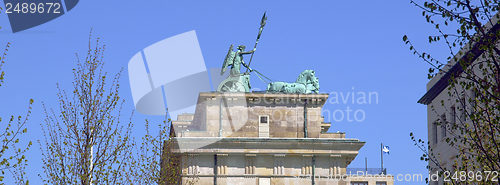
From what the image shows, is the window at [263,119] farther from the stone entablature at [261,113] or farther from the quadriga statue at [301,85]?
the quadriga statue at [301,85]

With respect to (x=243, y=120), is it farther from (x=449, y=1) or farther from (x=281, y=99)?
(x=449, y=1)

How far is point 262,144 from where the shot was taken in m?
75.6

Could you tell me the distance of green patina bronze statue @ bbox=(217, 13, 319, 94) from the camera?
78.7 meters

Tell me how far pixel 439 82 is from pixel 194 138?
21.4 metres

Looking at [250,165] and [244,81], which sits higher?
[244,81]

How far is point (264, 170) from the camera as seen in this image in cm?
7606

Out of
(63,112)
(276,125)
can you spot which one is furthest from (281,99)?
(63,112)

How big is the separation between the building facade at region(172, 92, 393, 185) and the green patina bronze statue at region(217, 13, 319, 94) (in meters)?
0.82

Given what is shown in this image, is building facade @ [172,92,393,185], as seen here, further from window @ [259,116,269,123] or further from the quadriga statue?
the quadriga statue

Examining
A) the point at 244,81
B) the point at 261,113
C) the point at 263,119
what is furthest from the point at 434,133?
the point at 244,81

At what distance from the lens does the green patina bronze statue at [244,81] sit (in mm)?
78688

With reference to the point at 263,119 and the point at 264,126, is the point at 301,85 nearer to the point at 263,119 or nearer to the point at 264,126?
the point at 263,119

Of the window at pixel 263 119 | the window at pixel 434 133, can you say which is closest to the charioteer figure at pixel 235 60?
the window at pixel 263 119

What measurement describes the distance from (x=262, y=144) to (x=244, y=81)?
6.52 m
